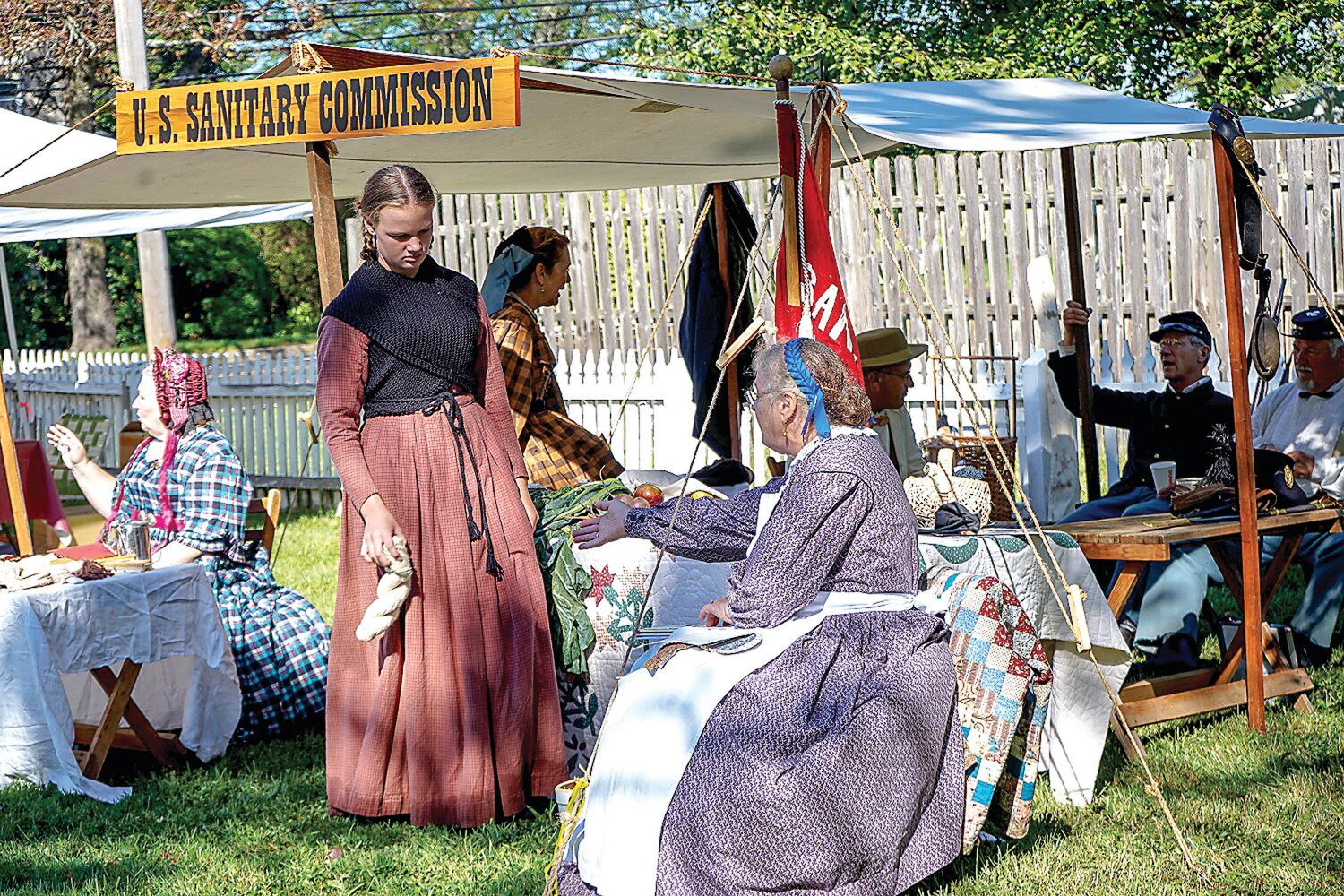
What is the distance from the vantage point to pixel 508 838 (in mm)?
3857

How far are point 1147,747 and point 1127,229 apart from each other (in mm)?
5920

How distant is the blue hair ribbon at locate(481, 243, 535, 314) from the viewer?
16.2 feet

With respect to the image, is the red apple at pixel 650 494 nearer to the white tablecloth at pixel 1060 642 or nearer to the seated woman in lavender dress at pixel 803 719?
A: the white tablecloth at pixel 1060 642

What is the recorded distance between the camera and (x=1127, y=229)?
9.70m

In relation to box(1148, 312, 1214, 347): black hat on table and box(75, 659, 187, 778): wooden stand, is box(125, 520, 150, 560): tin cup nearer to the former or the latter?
box(75, 659, 187, 778): wooden stand

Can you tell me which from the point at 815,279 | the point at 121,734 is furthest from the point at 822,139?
the point at 121,734

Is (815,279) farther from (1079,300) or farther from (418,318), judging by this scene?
(1079,300)

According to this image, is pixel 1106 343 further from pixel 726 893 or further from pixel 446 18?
pixel 446 18

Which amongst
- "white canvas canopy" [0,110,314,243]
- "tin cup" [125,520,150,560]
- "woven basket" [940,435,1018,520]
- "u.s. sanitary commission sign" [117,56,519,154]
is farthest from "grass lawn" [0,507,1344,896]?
"white canvas canopy" [0,110,314,243]

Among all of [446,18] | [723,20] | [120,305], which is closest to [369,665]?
[723,20]

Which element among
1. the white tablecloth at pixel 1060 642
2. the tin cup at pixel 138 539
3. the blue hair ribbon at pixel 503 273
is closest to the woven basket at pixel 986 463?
the white tablecloth at pixel 1060 642

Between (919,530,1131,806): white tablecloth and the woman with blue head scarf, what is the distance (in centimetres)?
138

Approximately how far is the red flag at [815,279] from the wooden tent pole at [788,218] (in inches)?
0.9

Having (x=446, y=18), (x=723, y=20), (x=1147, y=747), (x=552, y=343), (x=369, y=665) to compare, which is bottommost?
(x=1147, y=747)
